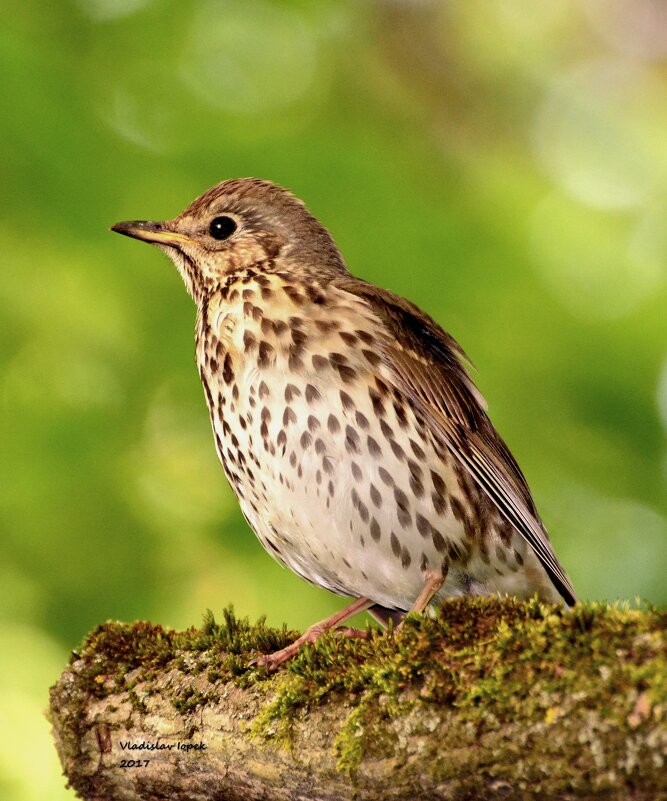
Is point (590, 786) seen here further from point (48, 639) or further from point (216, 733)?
point (48, 639)

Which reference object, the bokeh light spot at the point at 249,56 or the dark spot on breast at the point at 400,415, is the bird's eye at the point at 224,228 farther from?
the bokeh light spot at the point at 249,56

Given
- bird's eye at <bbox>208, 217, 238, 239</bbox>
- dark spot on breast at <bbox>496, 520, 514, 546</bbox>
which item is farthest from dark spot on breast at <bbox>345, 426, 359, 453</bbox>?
bird's eye at <bbox>208, 217, 238, 239</bbox>

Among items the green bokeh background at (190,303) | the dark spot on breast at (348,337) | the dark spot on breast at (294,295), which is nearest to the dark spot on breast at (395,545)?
the dark spot on breast at (348,337)

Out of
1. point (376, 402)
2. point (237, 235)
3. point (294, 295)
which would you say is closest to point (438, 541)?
point (376, 402)

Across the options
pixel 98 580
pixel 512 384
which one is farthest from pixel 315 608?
pixel 512 384

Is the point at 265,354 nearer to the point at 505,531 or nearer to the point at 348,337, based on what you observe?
the point at 348,337

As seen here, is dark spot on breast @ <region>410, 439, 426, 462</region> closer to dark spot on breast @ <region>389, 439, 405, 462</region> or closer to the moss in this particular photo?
dark spot on breast @ <region>389, 439, 405, 462</region>
